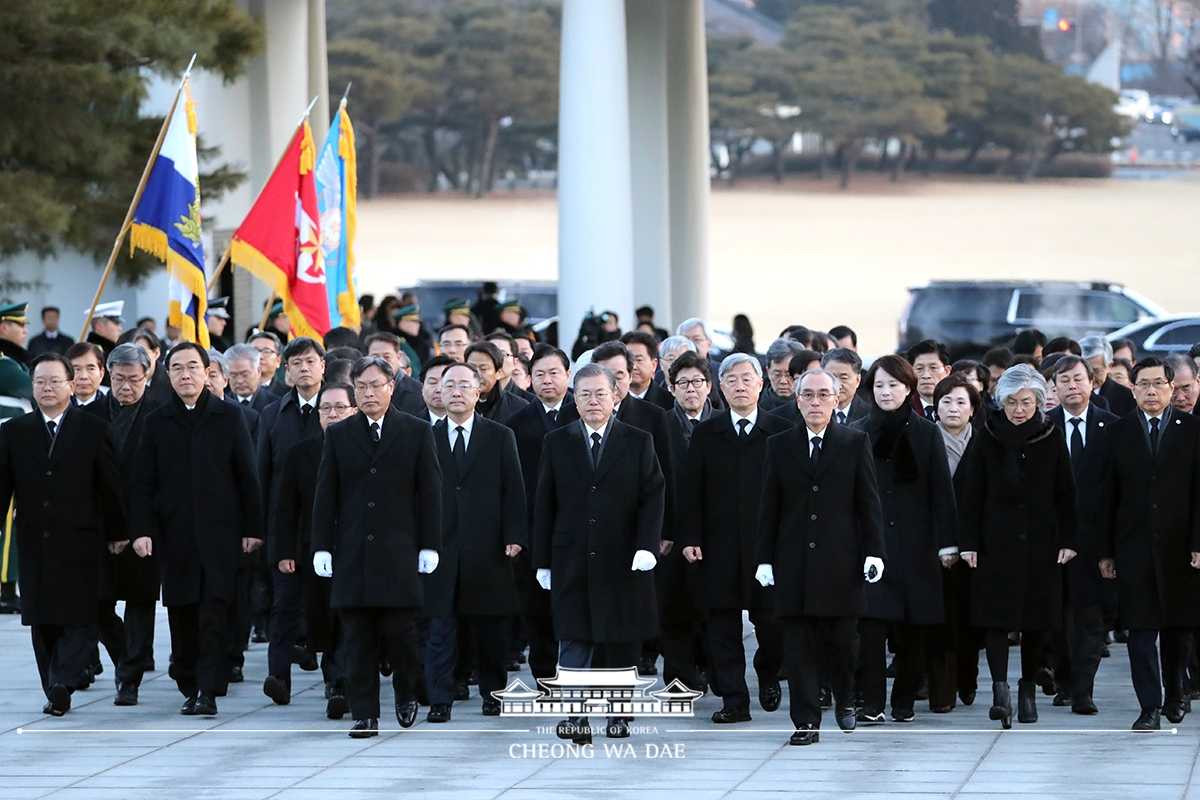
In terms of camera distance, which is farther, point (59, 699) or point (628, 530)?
point (59, 699)

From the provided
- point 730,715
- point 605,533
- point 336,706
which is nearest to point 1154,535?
point 730,715

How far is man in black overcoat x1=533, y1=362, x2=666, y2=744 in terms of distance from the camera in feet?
27.4

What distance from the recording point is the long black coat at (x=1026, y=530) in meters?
8.56

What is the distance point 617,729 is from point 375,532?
1450mm

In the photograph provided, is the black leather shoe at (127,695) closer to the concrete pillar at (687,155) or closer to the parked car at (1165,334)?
the parked car at (1165,334)

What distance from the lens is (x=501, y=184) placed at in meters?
42.7

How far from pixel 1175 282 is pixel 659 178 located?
13.9 metres

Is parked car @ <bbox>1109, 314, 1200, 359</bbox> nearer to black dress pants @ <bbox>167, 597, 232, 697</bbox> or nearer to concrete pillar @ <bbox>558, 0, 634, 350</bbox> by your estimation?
concrete pillar @ <bbox>558, 0, 634, 350</bbox>

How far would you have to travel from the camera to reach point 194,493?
9195mm

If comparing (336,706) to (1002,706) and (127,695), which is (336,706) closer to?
(127,695)

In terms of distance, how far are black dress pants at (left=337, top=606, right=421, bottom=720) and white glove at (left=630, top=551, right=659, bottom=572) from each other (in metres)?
1.15


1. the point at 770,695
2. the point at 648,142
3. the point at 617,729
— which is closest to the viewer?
the point at 617,729

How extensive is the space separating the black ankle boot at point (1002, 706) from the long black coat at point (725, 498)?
1169 millimetres

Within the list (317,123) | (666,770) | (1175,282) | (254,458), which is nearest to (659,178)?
(317,123)
